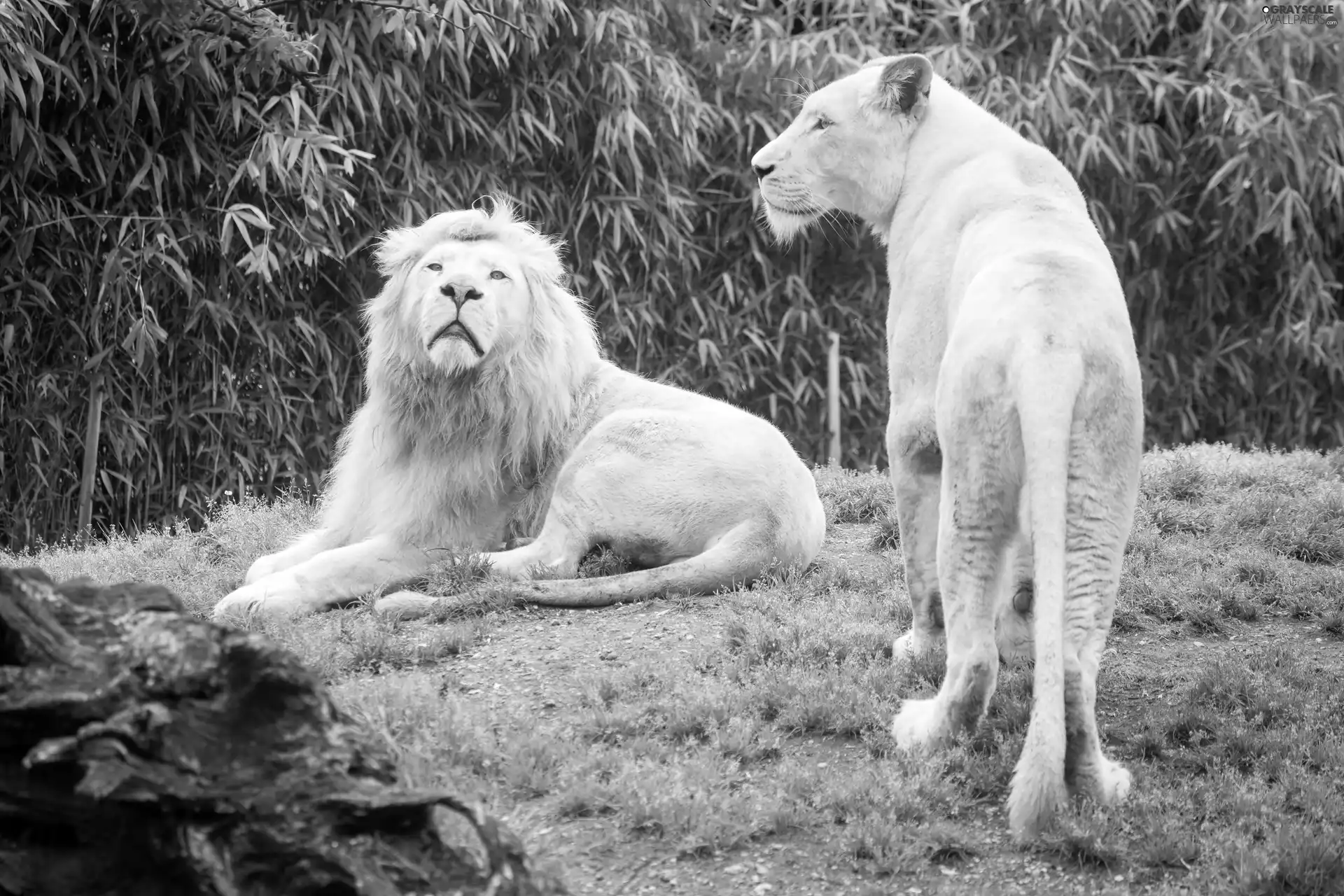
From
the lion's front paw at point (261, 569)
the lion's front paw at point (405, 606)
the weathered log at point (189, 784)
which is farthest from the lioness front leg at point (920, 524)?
the lion's front paw at point (261, 569)

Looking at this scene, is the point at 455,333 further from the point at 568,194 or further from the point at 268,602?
the point at 568,194

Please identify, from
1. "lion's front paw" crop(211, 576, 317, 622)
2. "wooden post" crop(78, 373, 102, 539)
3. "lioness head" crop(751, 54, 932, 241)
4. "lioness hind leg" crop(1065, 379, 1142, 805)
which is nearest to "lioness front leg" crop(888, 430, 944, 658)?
"lioness hind leg" crop(1065, 379, 1142, 805)

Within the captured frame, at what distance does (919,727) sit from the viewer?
11.8ft

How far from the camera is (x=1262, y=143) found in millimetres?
8633

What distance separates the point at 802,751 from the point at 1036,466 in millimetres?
983

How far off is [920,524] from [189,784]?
2.30m

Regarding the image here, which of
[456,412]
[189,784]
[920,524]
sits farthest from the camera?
[456,412]

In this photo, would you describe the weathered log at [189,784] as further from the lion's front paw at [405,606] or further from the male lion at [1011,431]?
the lion's front paw at [405,606]

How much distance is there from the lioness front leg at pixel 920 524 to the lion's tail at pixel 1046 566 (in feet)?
2.34

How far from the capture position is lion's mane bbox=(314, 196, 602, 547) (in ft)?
17.6

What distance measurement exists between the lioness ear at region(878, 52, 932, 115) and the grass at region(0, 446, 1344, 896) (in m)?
A: 1.59

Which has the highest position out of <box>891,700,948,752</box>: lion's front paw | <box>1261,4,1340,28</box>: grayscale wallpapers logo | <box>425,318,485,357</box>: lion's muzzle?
<box>1261,4,1340,28</box>: grayscale wallpapers logo

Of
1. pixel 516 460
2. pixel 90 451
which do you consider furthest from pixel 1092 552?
pixel 90 451

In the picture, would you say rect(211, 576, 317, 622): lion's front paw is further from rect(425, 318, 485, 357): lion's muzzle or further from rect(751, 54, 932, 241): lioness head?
rect(751, 54, 932, 241): lioness head
